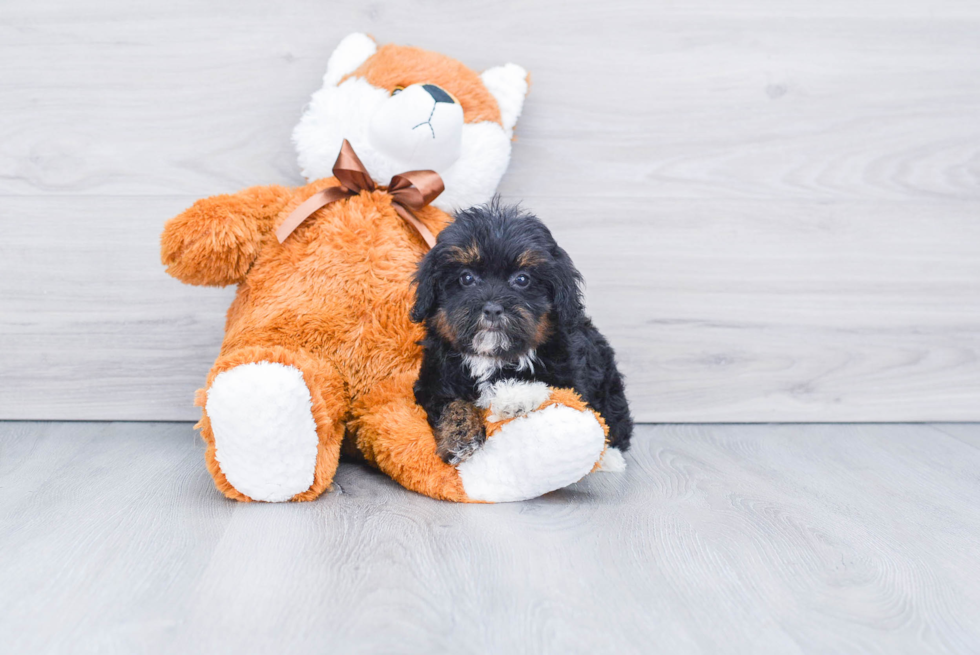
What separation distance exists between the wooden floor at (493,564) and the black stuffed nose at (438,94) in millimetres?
861

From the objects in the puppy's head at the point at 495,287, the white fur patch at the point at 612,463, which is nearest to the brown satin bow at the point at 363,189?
the puppy's head at the point at 495,287

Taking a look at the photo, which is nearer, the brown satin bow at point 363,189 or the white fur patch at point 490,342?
the white fur patch at point 490,342

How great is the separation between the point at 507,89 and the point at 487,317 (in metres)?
0.82

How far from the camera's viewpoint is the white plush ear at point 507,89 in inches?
72.3

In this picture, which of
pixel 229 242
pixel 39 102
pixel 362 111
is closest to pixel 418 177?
pixel 362 111

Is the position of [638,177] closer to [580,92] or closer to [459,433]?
[580,92]

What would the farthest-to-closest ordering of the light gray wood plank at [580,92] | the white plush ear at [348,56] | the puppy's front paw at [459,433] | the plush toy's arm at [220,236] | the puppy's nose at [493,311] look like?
1. the light gray wood plank at [580,92]
2. the white plush ear at [348,56]
3. the plush toy's arm at [220,236]
4. the puppy's front paw at [459,433]
5. the puppy's nose at [493,311]

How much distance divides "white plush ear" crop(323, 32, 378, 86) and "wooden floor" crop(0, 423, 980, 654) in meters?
0.98

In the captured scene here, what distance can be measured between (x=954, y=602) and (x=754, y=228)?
1.23m

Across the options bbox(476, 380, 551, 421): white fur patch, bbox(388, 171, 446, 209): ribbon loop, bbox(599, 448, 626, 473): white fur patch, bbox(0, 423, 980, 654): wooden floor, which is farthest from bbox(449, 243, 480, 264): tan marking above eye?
bbox(599, 448, 626, 473): white fur patch

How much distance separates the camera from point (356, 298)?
1627mm

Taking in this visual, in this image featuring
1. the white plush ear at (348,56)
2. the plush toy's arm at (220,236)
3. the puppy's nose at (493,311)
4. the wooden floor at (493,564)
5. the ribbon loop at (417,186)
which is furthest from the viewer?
the white plush ear at (348,56)

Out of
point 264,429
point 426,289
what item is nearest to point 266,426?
point 264,429

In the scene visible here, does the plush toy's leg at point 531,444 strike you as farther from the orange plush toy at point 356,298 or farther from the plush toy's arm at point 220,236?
the plush toy's arm at point 220,236
